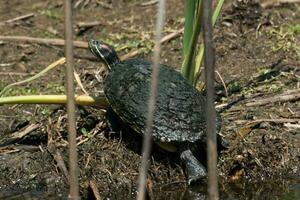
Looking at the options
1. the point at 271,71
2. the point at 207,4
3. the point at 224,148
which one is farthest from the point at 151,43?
the point at 207,4

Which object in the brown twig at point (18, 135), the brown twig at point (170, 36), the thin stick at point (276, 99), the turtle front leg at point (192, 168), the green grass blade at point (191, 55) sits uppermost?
the brown twig at point (170, 36)

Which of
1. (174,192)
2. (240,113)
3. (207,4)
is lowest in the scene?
(174,192)

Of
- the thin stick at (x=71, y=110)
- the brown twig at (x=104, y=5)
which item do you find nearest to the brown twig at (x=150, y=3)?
the brown twig at (x=104, y=5)

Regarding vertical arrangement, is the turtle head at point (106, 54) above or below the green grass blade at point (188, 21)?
below

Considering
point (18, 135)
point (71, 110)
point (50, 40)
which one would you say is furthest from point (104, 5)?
point (71, 110)

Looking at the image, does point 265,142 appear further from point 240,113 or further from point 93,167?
point 93,167

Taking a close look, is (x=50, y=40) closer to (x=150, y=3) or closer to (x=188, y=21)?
(x=150, y=3)

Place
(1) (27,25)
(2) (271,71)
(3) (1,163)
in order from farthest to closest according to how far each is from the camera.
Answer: (1) (27,25) → (2) (271,71) → (3) (1,163)

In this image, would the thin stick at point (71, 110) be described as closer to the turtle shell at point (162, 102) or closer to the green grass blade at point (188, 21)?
the turtle shell at point (162, 102)

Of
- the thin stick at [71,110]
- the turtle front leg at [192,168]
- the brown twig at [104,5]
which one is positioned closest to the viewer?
the thin stick at [71,110]

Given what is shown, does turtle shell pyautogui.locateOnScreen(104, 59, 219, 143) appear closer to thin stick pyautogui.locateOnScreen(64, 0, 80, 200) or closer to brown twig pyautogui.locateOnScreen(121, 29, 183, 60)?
brown twig pyautogui.locateOnScreen(121, 29, 183, 60)
